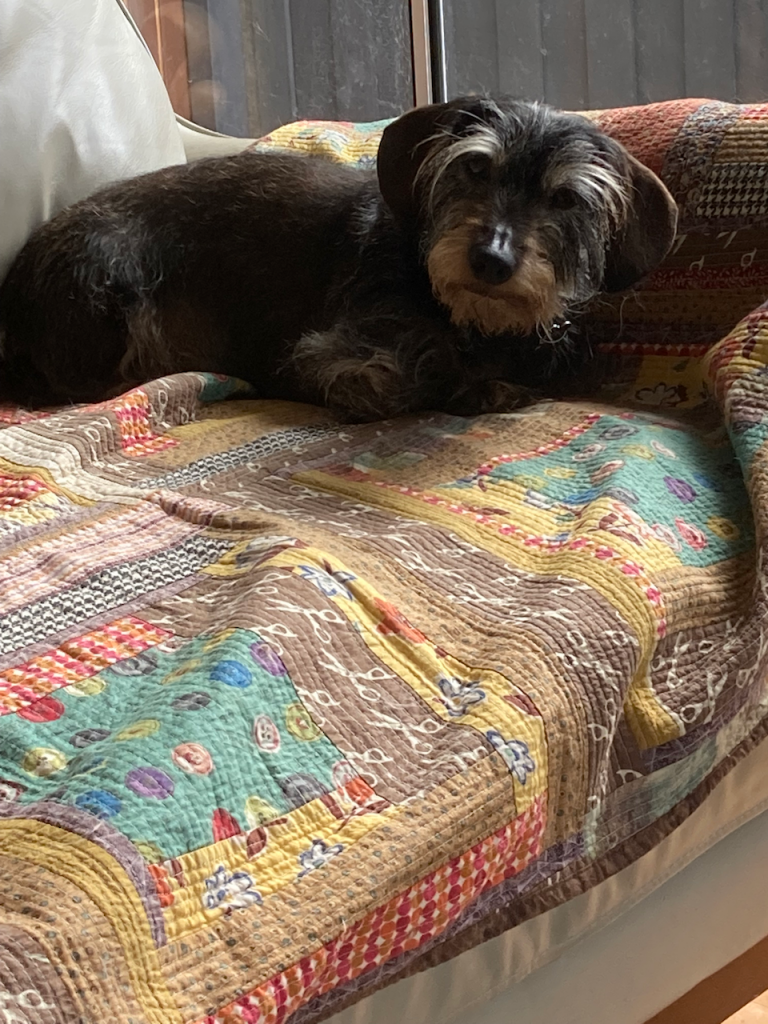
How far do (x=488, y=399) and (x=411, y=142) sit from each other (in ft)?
1.28

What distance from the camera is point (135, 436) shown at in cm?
142

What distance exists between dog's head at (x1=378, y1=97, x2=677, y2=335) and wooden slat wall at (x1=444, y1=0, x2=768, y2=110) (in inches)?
47.4

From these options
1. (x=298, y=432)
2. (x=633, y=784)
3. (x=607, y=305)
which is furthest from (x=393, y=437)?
(x=633, y=784)

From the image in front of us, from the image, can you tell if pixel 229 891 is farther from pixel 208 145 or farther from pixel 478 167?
pixel 208 145

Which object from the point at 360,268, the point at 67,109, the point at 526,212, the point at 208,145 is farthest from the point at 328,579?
the point at 208,145

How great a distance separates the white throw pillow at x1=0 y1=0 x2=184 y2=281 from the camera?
5.48 feet

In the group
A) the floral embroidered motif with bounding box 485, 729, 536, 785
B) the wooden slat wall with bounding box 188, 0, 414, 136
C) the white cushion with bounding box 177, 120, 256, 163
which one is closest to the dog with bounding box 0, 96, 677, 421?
the white cushion with bounding box 177, 120, 256, 163

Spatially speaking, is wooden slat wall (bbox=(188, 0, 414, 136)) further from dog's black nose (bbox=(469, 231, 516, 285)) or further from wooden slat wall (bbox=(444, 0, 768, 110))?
dog's black nose (bbox=(469, 231, 516, 285))

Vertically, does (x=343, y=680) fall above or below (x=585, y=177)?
below

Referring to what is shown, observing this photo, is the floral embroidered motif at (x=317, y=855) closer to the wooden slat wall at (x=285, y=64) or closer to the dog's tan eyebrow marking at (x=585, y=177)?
the dog's tan eyebrow marking at (x=585, y=177)

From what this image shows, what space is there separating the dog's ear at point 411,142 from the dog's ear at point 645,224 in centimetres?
23

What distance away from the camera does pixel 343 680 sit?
32.7 inches

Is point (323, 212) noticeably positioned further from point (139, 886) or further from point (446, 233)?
point (139, 886)

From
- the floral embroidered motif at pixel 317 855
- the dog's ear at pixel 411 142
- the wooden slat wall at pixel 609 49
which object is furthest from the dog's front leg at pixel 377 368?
the wooden slat wall at pixel 609 49
